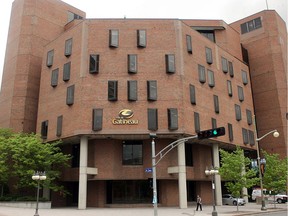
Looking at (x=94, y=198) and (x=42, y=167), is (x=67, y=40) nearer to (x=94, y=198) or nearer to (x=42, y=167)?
(x=42, y=167)

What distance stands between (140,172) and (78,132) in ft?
31.5

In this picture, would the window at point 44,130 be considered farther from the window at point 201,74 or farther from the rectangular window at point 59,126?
the window at point 201,74

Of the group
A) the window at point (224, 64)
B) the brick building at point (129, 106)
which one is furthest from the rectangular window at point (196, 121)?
the window at point (224, 64)

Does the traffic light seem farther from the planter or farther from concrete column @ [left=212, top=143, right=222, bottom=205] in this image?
concrete column @ [left=212, top=143, right=222, bottom=205]

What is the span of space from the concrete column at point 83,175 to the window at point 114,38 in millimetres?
12674

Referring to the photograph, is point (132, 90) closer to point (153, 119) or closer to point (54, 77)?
point (153, 119)

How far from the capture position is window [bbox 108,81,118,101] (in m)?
40.7

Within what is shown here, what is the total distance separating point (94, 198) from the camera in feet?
142

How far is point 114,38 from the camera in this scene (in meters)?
43.6

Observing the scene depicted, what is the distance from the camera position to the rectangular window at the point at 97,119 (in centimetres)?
3947

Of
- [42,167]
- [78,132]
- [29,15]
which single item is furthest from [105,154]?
[29,15]

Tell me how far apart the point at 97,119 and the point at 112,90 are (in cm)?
419

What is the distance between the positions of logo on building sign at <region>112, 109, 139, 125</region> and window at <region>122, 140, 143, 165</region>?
4624 mm

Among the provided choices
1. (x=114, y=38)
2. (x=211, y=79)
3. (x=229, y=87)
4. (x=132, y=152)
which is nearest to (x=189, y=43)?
(x=211, y=79)
